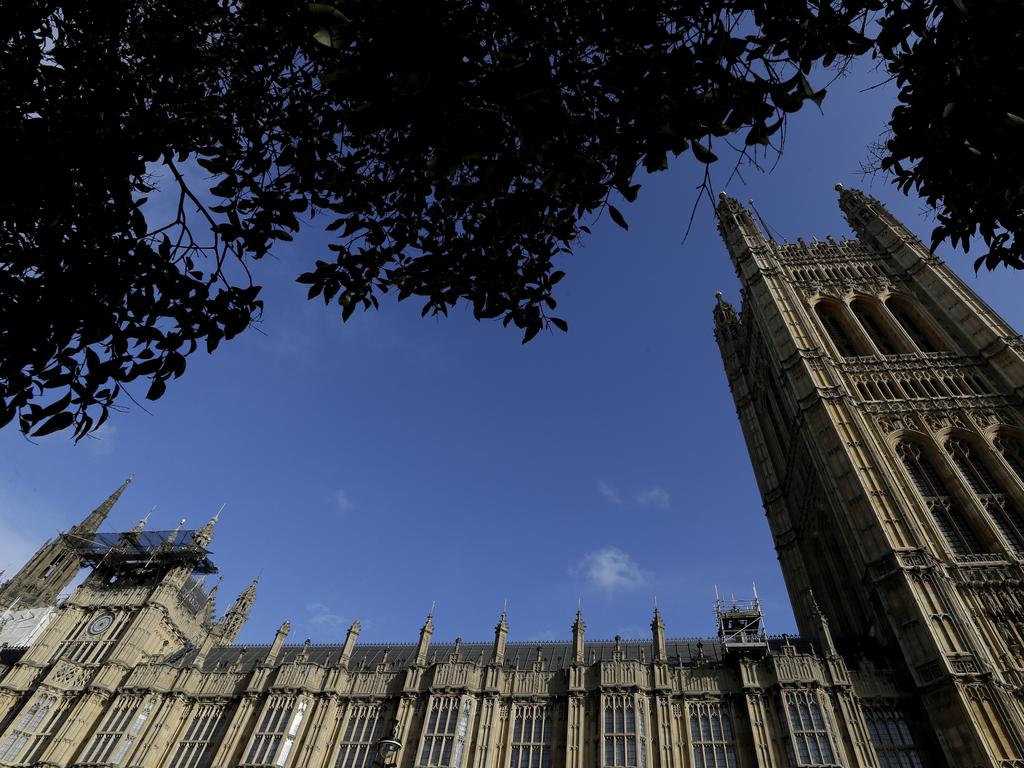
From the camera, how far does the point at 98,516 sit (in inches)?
2874

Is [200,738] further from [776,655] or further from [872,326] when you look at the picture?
[872,326]

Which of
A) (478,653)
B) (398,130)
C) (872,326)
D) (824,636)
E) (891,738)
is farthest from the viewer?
(872,326)

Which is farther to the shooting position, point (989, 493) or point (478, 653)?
point (478, 653)

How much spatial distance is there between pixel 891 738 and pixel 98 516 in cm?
8183

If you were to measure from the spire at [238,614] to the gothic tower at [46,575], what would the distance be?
31.4m

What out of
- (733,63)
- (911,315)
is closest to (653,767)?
(733,63)

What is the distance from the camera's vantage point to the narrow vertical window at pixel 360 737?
82.3 feet

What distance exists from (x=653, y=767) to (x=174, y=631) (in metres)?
27.9

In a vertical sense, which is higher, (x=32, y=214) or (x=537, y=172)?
(x=537, y=172)

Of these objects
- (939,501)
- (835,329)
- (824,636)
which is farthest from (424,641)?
(835,329)

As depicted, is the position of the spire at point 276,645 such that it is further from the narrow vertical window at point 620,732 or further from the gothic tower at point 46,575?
the gothic tower at point 46,575

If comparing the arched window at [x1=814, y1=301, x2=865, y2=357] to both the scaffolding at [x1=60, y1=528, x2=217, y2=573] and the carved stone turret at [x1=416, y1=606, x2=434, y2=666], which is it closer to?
the carved stone turret at [x1=416, y1=606, x2=434, y2=666]

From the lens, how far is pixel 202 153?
7.37 m

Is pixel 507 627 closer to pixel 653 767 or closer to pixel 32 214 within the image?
pixel 653 767
